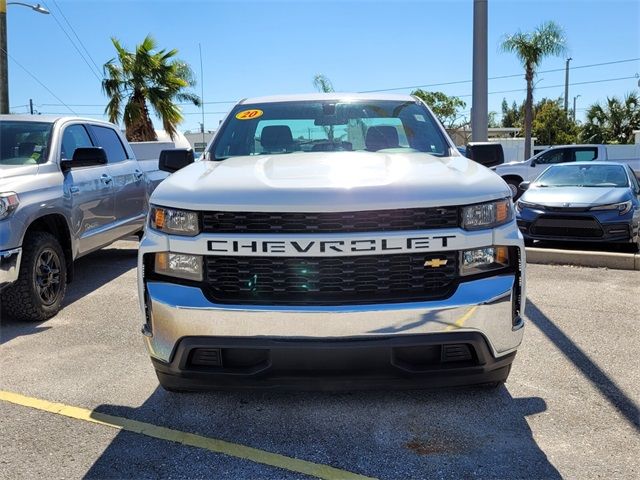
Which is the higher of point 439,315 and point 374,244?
point 374,244

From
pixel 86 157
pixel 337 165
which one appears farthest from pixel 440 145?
pixel 86 157

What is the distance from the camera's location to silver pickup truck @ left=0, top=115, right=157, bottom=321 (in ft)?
15.4

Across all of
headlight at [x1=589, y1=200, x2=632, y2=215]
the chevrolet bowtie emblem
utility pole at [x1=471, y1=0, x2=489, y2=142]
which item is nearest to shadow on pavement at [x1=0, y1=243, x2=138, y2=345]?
the chevrolet bowtie emblem

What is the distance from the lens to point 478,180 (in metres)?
2.96

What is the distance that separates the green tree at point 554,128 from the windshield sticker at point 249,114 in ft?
163

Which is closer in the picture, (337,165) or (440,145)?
(337,165)

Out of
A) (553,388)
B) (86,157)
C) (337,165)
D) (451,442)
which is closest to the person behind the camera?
(451,442)

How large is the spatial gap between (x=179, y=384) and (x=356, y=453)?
94 cm

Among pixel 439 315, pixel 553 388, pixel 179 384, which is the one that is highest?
pixel 439 315

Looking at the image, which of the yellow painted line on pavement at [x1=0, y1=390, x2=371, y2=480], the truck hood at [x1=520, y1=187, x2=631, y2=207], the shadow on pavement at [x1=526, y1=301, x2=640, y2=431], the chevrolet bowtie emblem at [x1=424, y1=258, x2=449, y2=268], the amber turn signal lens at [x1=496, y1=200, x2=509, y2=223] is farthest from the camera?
the truck hood at [x1=520, y1=187, x2=631, y2=207]

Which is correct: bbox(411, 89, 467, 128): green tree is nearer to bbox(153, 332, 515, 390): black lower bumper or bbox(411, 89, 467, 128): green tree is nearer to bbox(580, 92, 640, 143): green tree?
bbox(580, 92, 640, 143): green tree

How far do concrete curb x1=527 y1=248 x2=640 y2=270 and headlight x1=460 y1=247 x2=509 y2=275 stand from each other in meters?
4.84

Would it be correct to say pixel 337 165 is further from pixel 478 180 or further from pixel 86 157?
pixel 86 157

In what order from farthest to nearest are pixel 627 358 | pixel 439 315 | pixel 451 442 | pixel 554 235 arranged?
pixel 554 235
pixel 627 358
pixel 451 442
pixel 439 315
